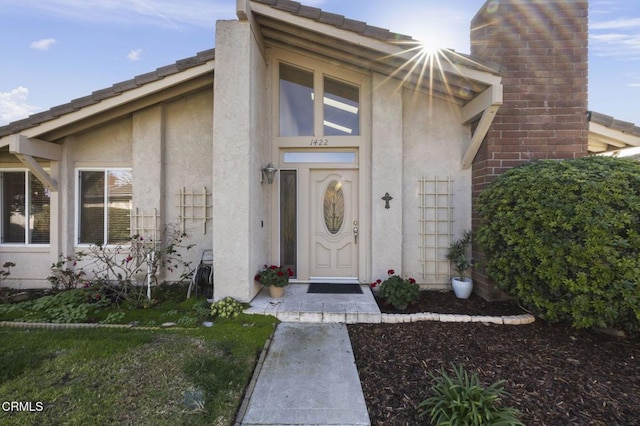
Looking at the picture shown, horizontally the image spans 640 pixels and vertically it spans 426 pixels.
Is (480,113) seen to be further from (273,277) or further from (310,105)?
(273,277)

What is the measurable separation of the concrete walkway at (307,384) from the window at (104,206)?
4265 mm

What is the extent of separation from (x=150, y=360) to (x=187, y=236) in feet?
9.79

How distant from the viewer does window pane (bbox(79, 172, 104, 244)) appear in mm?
5910

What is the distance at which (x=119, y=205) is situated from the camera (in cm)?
587

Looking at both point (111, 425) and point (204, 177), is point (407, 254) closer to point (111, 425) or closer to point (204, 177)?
point (204, 177)

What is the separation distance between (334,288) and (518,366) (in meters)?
3.00

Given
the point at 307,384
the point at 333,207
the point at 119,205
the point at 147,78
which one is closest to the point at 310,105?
the point at 333,207

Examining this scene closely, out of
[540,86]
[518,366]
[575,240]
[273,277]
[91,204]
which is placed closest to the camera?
[518,366]

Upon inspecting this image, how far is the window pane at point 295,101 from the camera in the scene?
5.77 meters

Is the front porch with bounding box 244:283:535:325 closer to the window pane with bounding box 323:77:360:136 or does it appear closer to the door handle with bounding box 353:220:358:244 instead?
the door handle with bounding box 353:220:358:244

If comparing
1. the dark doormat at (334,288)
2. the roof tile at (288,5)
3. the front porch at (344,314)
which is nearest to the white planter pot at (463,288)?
the front porch at (344,314)

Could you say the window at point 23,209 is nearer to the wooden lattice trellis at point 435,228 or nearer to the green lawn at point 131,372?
→ the green lawn at point 131,372

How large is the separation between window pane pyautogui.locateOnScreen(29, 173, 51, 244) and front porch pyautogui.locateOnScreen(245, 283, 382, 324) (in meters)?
4.84

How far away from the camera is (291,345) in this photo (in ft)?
11.6
